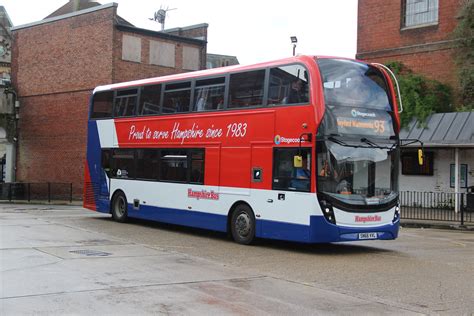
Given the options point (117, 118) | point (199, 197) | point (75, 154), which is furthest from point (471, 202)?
point (75, 154)

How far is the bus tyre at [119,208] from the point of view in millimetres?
17641

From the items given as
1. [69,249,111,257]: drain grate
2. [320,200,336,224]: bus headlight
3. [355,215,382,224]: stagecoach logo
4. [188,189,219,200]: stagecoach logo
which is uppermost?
[188,189,219,200]: stagecoach logo

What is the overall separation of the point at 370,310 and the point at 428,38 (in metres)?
22.8

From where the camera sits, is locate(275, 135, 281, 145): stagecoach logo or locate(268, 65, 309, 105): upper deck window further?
locate(275, 135, 281, 145): stagecoach logo

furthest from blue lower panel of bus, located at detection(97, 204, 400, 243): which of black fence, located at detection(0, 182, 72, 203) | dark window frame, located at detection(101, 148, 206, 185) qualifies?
black fence, located at detection(0, 182, 72, 203)

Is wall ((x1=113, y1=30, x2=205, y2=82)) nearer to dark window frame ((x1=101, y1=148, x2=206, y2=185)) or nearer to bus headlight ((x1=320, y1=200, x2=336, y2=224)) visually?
dark window frame ((x1=101, y1=148, x2=206, y2=185))

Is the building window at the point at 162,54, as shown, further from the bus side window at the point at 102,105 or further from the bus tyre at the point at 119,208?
the bus tyre at the point at 119,208

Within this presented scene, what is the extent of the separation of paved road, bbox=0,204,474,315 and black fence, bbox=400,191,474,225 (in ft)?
24.2

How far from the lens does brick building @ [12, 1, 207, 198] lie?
31609 mm

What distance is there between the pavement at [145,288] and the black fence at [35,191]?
70.6 ft

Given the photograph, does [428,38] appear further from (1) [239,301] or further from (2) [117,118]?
(1) [239,301]

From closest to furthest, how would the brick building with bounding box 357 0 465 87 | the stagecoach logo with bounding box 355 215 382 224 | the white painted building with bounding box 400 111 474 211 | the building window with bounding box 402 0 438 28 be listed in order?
the stagecoach logo with bounding box 355 215 382 224 < the white painted building with bounding box 400 111 474 211 < the brick building with bounding box 357 0 465 87 < the building window with bounding box 402 0 438 28

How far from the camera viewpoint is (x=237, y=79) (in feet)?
44.9

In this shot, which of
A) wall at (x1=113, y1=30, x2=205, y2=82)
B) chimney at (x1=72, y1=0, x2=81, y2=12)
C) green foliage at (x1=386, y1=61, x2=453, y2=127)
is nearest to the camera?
green foliage at (x1=386, y1=61, x2=453, y2=127)
